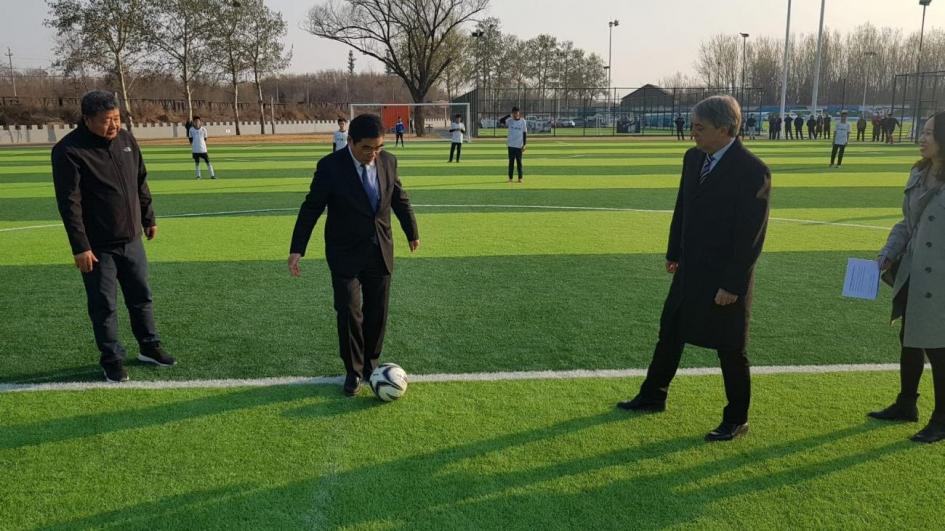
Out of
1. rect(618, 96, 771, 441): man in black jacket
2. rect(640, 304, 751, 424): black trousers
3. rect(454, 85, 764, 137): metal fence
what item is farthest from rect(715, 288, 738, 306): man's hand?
rect(454, 85, 764, 137): metal fence

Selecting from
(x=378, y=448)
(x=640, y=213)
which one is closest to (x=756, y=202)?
(x=378, y=448)

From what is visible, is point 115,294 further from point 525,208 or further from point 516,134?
point 516,134

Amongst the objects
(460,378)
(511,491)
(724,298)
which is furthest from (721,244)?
(460,378)

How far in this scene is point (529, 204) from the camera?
14.9 m

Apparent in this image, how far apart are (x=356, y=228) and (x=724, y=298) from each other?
2.34m

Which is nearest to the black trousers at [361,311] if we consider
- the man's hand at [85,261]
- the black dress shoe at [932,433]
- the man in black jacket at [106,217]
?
the man in black jacket at [106,217]

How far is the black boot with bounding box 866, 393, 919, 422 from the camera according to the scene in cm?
443

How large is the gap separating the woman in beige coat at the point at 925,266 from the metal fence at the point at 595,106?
162ft

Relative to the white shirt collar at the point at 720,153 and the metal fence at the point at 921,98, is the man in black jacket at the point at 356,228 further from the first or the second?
the metal fence at the point at 921,98

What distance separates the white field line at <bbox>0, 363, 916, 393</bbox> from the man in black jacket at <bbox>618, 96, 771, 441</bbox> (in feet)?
3.48

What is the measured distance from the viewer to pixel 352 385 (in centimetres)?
489

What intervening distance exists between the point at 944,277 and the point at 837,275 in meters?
4.63

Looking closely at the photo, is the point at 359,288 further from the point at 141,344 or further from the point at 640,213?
the point at 640,213

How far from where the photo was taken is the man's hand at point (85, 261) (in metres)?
4.87
